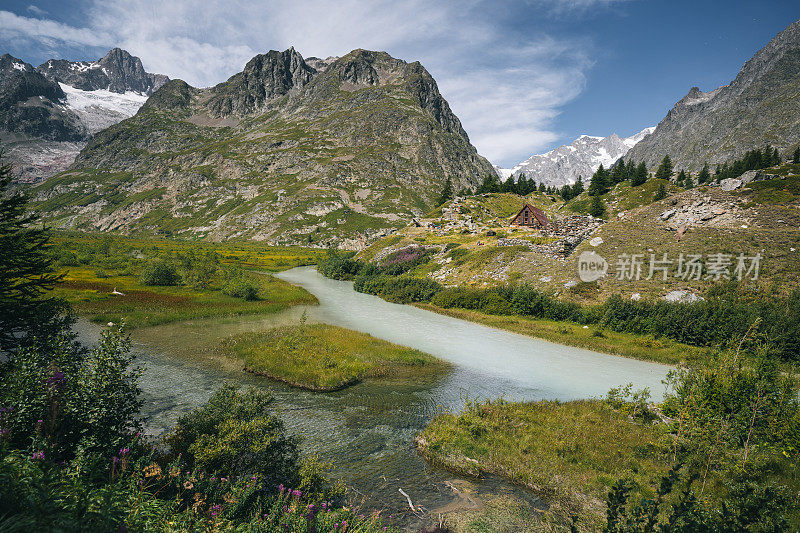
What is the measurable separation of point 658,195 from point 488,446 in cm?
9591

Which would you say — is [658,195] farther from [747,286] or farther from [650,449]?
[650,449]

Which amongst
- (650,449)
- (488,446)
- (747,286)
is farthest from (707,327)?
(488,446)

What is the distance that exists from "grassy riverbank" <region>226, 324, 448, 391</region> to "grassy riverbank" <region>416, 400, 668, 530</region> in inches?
308

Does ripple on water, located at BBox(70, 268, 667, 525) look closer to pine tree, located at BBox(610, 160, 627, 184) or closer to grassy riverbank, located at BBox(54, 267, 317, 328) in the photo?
grassy riverbank, located at BBox(54, 267, 317, 328)

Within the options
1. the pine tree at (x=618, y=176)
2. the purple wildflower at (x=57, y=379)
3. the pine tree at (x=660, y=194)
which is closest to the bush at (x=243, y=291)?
the purple wildflower at (x=57, y=379)

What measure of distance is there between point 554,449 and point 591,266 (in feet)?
121

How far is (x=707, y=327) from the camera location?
29.1 metres

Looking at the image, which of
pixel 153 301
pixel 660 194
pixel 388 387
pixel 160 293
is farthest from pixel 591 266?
pixel 160 293

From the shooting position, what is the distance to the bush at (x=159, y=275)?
54.5m

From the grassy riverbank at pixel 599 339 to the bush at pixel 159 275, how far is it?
52397mm

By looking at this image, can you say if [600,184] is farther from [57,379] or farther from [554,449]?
[57,379]

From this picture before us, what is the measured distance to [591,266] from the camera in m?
44.4

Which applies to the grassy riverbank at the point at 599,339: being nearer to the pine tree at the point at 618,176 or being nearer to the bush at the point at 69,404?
the bush at the point at 69,404

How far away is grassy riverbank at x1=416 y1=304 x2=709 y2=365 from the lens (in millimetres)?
28375
